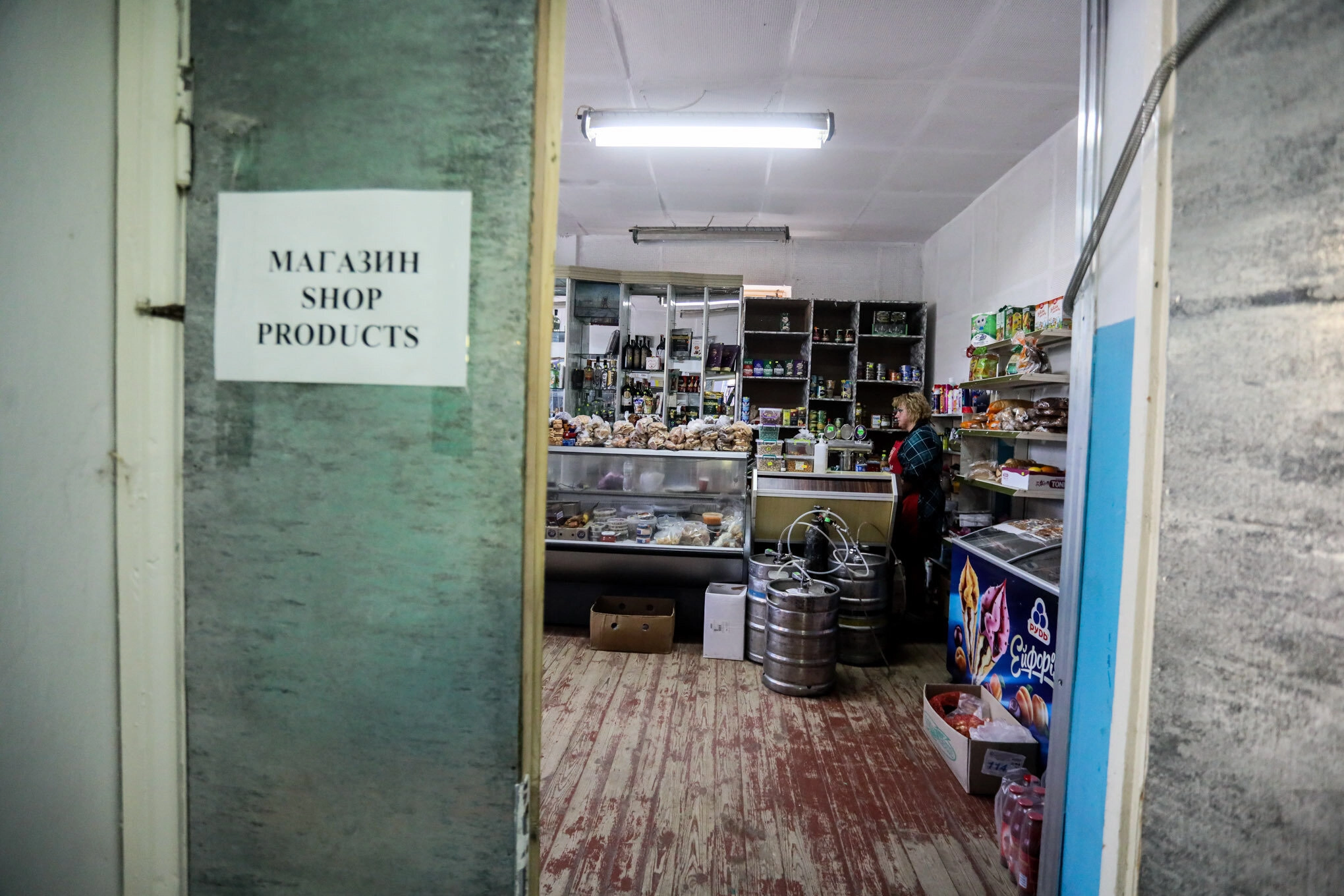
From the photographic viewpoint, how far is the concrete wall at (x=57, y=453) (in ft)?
3.58

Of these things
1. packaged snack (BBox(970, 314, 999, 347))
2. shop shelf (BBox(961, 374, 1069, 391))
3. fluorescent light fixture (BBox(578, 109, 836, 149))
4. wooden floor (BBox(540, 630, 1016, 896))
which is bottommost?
wooden floor (BBox(540, 630, 1016, 896))

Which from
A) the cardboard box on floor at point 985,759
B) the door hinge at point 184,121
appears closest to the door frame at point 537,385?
the door hinge at point 184,121

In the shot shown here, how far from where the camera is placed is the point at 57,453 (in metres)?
1.11

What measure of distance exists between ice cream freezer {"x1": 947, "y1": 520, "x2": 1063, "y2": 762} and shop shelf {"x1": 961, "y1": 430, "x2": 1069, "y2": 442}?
1.60 feet

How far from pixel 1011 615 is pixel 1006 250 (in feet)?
11.3

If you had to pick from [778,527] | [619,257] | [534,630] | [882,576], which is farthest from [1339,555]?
[619,257]

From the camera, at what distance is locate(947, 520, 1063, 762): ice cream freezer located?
2.54 metres

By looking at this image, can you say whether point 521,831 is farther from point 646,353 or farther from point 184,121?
point 646,353

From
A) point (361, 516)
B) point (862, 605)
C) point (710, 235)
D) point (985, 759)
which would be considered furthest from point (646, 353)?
point (361, 516)

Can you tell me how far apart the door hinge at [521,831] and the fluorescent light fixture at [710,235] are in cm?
654

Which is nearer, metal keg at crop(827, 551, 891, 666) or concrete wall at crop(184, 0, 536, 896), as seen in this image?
concrete wall at crop(184, 0, 536, 896)

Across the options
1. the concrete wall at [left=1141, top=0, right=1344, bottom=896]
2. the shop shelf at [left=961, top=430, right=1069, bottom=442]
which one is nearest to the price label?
the concrete wall at [left=1141, top=0, right=1344, bottom=896]

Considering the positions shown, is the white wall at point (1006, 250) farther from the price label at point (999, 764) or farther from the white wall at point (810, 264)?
the price label at point (999, 764)

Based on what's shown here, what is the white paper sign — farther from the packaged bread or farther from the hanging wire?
the packaged bread
